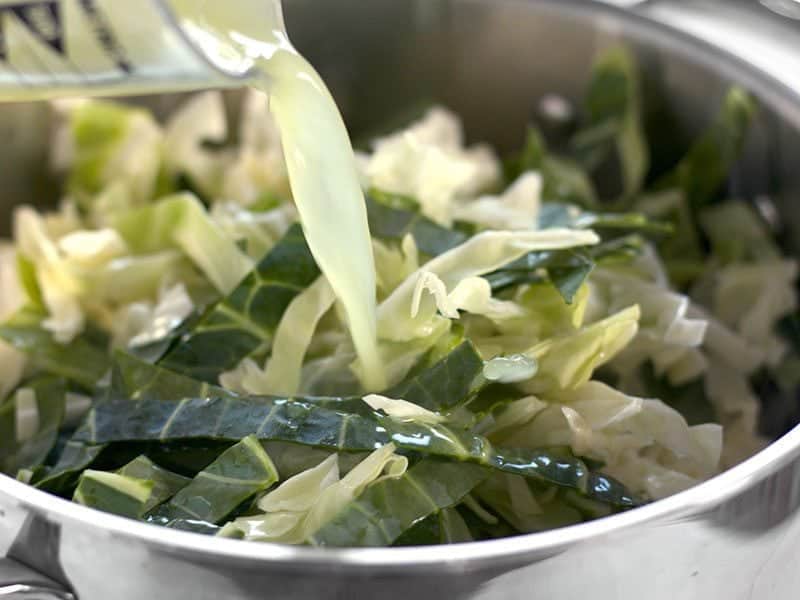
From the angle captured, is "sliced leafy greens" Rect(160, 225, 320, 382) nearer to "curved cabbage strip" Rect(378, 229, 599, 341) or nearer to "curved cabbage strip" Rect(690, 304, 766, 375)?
"curved cabbage strip" Rect(378, 229, 599, 341)

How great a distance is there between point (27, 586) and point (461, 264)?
21.8 inches

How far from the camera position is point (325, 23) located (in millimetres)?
1766

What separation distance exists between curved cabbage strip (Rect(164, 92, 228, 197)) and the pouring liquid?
0.60 m

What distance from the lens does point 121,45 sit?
106cm

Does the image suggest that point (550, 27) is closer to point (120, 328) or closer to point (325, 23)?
point (325, 23)

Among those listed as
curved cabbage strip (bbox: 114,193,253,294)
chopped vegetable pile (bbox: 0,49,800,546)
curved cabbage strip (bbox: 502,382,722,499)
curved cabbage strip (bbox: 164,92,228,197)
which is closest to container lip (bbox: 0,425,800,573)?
chopped vegetable pile (bbox: 0,49,800,546)

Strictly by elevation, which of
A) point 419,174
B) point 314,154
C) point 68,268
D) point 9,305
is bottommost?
point 9,305

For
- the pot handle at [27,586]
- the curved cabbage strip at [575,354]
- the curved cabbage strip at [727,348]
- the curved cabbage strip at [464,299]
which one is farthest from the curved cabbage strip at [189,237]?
the curved cabbage strip at [727,348]

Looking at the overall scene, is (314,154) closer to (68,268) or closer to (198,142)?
(68,268)

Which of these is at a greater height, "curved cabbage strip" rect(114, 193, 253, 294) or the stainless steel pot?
the stainless steel pot

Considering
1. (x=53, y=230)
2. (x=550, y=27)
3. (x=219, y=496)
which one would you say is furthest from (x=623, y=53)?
(x=219, y=496)

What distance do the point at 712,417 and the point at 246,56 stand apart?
0.70 m

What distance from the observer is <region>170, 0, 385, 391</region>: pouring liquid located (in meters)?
1.10

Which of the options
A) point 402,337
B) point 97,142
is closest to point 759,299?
point 402,337
